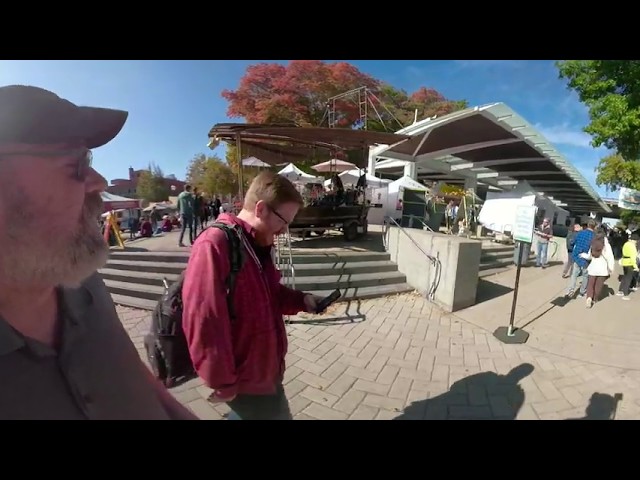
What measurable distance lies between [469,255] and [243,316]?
4.62m

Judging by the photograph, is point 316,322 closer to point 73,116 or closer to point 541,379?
point 541,379

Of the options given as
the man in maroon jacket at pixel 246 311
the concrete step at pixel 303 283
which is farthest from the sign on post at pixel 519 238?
the man in maroon jacket at pixel 246 311

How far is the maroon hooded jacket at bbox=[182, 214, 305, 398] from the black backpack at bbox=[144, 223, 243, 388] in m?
0.06

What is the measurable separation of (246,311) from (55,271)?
0.74 metres

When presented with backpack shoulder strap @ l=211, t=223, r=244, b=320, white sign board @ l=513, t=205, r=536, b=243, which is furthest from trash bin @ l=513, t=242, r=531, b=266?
backpack shoulder strap @ l=211, t=223, r=244, b=320

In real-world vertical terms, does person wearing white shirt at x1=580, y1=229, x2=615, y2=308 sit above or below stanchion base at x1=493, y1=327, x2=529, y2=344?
above

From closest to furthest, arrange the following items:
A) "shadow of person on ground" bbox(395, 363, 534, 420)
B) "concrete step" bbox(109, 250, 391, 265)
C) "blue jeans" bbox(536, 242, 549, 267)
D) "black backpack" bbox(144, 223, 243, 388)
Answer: "black backpack" bbox(144, 223, 243, 388) → "shadow of person on ground" bbox(395, 363, 534, 420) → "concrete step" bbox(109, 250, 391, 265) → "blue jeans" bbox(536, 242, 549, 267)

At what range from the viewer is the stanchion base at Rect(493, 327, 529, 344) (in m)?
3.62

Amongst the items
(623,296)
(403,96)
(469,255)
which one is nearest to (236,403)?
(469,255)

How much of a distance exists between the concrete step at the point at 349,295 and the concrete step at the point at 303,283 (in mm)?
82

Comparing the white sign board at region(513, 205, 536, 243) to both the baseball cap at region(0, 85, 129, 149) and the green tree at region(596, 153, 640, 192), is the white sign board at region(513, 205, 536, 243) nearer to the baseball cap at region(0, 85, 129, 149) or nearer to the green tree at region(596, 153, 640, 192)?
the baseball cap at region(0, 85, 129, 149)

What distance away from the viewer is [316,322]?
12.8 feet

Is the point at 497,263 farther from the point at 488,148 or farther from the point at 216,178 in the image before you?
the point at 216,178
